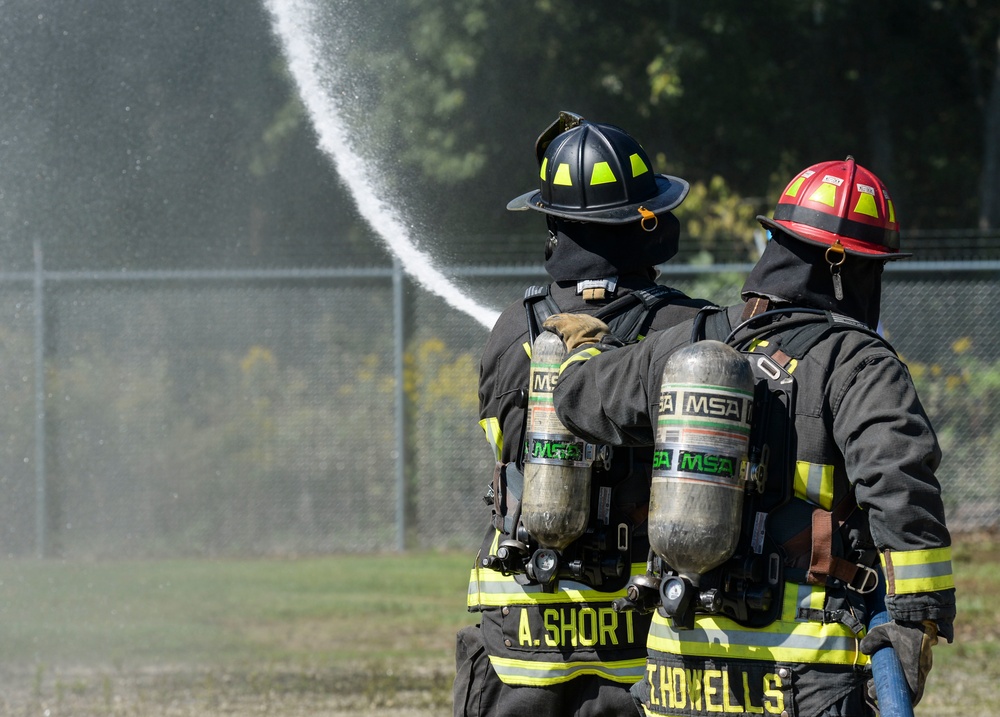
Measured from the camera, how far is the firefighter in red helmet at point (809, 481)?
251cm

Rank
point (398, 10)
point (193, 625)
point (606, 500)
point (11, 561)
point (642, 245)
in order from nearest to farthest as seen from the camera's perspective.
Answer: point (606, 500) → point (642, 245) → point (193, 625) → point (398, 10) → point (11, 561)

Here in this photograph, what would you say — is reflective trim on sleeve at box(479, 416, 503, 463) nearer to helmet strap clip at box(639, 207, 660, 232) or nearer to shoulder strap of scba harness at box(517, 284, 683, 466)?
shoulder strap of scba harness at box(517, 284, 683, 466)

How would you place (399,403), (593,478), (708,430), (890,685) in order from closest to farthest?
(890,685), (708,430), (593,478), (399,403)

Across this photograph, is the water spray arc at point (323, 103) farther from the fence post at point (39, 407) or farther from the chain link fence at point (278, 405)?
the fence post at point (39, 407)

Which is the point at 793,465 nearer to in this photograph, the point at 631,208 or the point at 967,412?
the point at 631,208

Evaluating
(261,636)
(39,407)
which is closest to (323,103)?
(261,636)

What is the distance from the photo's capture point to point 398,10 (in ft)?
29.0

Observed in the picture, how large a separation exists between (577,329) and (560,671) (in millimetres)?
1013

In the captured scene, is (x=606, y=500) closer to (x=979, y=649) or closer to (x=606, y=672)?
(x=606, y=672)

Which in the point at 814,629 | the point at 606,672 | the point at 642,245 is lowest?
the point at 606,672

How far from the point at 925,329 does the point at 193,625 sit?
641 cm

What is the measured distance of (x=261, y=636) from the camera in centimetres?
809

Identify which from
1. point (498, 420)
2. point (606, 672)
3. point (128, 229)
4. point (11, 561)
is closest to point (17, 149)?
point (128, 229)

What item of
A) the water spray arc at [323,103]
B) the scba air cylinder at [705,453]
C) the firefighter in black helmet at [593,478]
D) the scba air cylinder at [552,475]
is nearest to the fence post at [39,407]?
the water spray arc at [323,103]
